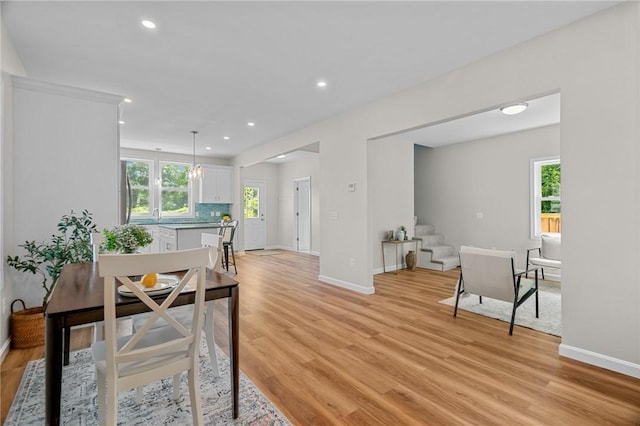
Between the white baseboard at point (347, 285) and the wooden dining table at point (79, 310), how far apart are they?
2.75 m

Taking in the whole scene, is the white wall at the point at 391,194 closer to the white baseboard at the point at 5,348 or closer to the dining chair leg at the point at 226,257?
the dining chair leg at the point at 226,257

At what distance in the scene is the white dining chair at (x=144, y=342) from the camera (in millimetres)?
1257

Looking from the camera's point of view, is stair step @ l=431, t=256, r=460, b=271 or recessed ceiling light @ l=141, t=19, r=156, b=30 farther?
stair step @ l=431, t=256, r=460, b=271

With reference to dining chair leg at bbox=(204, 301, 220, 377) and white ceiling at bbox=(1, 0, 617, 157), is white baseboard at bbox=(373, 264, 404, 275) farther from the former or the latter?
dining chair leg at bbox=(204, 301, 220, 377)

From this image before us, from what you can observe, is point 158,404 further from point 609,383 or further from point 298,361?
point 609,383

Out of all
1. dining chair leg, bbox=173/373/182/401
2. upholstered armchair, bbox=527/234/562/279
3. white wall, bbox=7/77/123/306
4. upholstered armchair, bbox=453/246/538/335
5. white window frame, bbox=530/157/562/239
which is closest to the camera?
dining chair leg, bbox=173/373/182/401

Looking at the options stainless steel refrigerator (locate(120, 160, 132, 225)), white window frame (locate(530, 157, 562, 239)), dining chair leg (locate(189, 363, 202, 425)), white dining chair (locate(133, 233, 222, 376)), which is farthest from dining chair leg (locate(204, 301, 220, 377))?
white window frame (locate(530, 157, 562, 239))

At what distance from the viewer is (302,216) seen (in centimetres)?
887

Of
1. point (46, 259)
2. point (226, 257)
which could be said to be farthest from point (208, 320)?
point (226, 257)

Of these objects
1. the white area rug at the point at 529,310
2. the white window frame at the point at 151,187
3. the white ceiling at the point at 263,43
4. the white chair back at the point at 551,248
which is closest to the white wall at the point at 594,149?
the white ceiling at the point at 263,43

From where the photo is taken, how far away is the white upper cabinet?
7.72 m

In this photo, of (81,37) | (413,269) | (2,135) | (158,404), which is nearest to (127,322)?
(158,404)

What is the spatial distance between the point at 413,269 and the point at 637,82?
14.5 ft

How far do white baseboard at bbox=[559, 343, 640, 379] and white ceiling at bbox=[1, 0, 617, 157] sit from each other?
2.53m
